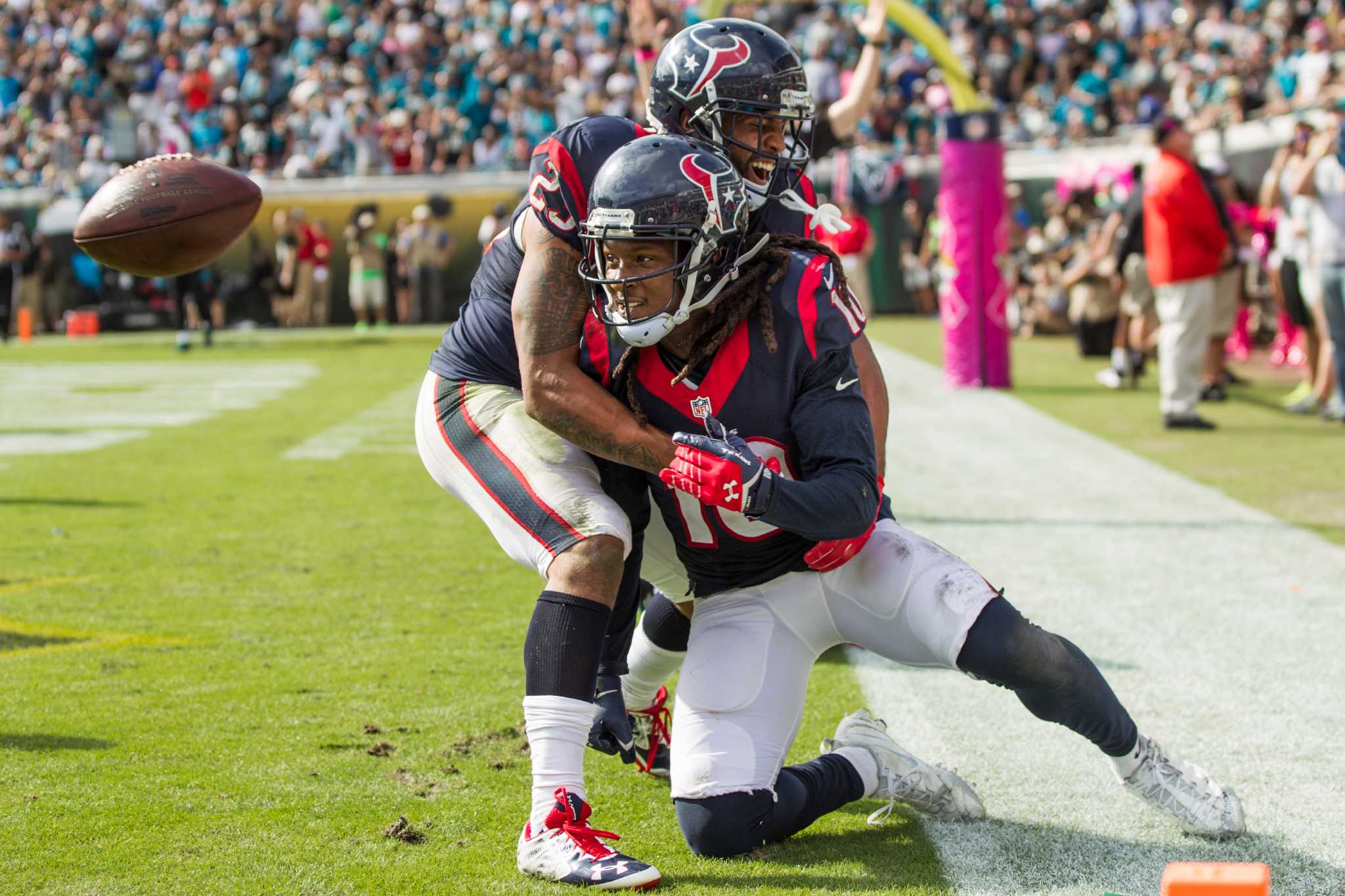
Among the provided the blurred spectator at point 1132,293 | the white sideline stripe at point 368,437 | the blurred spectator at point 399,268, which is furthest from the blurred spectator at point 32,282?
the blurred spectator at point 1132,293

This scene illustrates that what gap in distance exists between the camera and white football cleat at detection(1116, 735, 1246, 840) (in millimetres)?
2840

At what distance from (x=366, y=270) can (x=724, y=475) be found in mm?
18199

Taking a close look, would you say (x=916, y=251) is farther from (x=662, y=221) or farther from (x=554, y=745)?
(x=554, y=745)

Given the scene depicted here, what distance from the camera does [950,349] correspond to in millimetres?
11469

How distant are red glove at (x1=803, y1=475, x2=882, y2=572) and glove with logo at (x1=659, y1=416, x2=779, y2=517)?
0.26 m

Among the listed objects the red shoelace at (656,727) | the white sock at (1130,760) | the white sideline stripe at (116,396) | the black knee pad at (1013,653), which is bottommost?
the white sideline stripe at (116,396)

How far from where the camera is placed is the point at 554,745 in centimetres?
277

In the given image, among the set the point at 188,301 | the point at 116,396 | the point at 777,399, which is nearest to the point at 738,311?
the point at 777,399

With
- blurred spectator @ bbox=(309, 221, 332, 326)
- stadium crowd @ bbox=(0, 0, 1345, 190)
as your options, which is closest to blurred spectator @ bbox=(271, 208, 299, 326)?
blurred spectator @ bbox=(309, 221, 332, 326)

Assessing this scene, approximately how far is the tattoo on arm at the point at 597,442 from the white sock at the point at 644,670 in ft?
2.08

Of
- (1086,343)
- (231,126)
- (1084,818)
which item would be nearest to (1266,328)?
(1086,343)

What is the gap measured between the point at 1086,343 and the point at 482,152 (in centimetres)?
1145

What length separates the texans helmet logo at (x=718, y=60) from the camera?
3301 millimetres

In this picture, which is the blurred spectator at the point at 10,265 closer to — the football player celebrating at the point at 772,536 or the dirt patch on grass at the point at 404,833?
the dirt patch on grass at the point at 404,833
